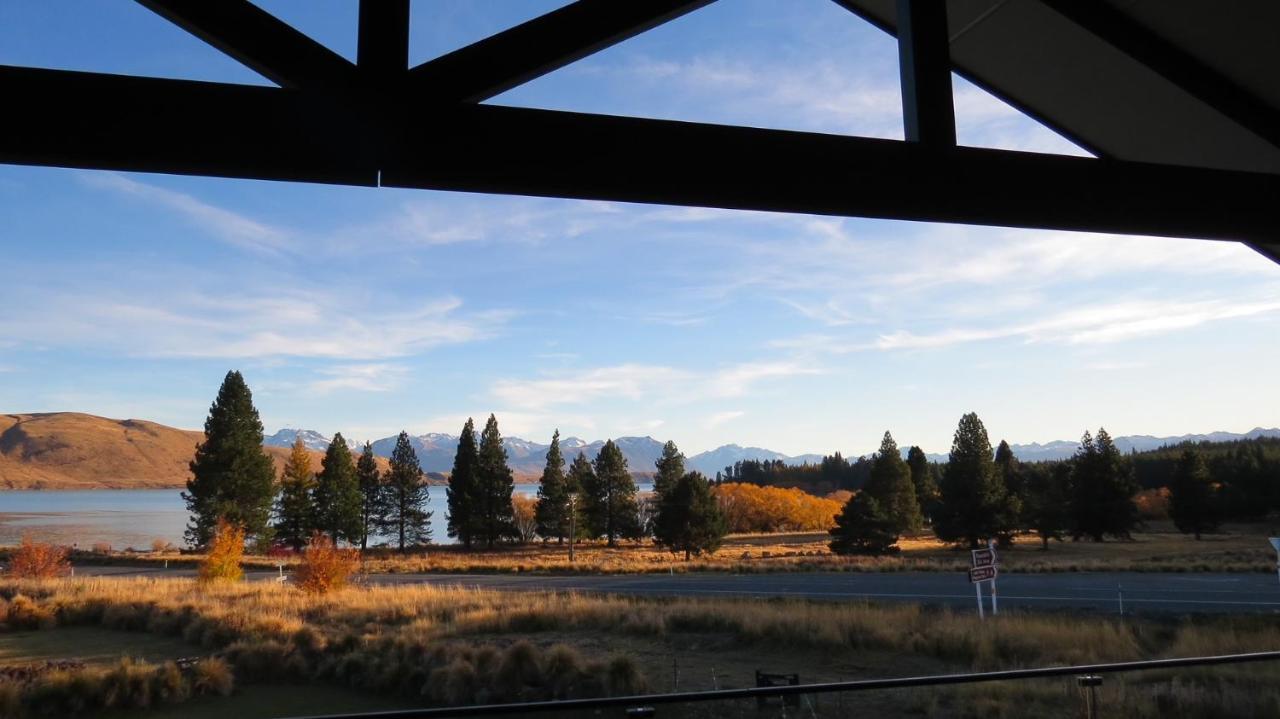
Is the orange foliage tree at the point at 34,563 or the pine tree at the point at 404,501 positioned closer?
the orange foliage tree at the point at 34,563

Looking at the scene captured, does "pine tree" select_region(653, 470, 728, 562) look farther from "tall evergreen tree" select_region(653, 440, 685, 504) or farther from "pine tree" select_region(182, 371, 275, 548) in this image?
"pine tree" select_region(182, 371, 275, 548)

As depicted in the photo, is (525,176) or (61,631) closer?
(525,176)

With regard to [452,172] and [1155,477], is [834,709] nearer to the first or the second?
[452,172]

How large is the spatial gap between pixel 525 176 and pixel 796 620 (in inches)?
508

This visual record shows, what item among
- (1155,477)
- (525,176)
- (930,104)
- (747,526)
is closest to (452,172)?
(525,176)

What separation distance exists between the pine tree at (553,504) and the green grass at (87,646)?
35329mm

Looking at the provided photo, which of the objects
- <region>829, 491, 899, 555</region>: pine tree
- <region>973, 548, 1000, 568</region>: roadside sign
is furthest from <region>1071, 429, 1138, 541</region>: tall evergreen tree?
<region>973, 548, 1000, 568</region>: roadside sign

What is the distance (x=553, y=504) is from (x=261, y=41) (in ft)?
169

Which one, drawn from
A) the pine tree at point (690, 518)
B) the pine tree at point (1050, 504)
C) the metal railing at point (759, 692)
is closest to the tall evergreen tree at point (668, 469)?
the pine tree at point (690, 518)

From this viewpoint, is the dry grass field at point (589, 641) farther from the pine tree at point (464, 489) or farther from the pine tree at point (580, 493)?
the pine tree at point (580, 493)

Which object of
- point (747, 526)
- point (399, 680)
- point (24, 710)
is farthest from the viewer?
point (747, 526)

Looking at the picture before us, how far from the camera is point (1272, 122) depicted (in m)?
2.95

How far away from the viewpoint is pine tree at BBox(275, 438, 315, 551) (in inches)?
1873

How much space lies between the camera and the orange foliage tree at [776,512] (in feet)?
224
